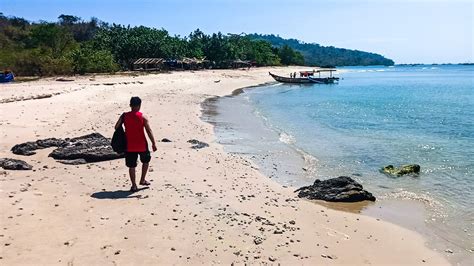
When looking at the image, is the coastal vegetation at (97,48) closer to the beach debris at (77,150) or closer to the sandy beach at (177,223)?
the beach debris at (77,150)

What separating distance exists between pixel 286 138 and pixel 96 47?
196 feet

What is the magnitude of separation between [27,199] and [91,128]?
860cm

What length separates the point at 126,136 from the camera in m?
8.70

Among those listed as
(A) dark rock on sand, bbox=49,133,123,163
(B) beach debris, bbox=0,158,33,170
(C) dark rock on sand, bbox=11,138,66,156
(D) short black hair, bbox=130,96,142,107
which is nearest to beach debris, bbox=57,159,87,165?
(A) dark rock on sand, bbox=49,133,123,163

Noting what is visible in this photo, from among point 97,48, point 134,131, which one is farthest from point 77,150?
point 97,48

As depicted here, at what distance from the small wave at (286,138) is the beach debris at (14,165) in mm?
10637

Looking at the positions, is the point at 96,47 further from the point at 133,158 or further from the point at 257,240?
the point at 257,240

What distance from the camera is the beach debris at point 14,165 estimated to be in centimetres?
947

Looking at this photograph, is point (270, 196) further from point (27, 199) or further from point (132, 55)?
point (132, 55)

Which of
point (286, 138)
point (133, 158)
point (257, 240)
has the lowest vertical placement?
point (286, 138)

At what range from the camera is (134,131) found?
28.4 feet

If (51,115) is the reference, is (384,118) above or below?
below

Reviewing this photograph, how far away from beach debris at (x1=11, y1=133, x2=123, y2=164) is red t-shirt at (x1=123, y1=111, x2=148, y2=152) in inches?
96.4

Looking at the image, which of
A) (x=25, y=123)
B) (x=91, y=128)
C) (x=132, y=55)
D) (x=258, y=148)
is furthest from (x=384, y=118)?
(x=132, y=55)
